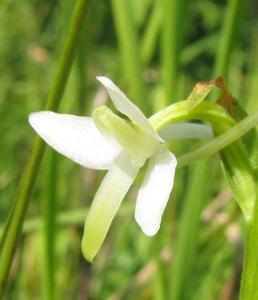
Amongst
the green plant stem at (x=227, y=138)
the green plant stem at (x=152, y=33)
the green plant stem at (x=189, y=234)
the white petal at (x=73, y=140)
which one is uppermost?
the green plant stem at (x=152, y=33)

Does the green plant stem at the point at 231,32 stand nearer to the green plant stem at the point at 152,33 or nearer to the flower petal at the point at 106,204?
the flower petal at the point at 106,204

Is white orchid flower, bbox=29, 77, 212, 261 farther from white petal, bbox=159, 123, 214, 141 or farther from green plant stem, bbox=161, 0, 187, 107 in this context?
green plant stem, bbox=161, 0, 187, 107

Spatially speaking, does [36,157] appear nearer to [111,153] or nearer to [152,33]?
[111,153]

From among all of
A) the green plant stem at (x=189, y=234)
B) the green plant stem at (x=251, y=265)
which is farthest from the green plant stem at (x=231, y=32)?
the green plant stem at (x=251, y=265)

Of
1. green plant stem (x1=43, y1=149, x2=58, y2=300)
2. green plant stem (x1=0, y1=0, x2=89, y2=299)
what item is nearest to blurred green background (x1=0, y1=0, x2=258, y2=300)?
green plant stem (x1=43, y1=149, x2=58, y2=300)

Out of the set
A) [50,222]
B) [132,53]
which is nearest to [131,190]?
[132,53]

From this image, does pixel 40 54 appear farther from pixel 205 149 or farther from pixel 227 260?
pixel 205 149

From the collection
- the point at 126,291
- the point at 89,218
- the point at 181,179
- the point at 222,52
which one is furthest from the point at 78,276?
the point at 89,218
